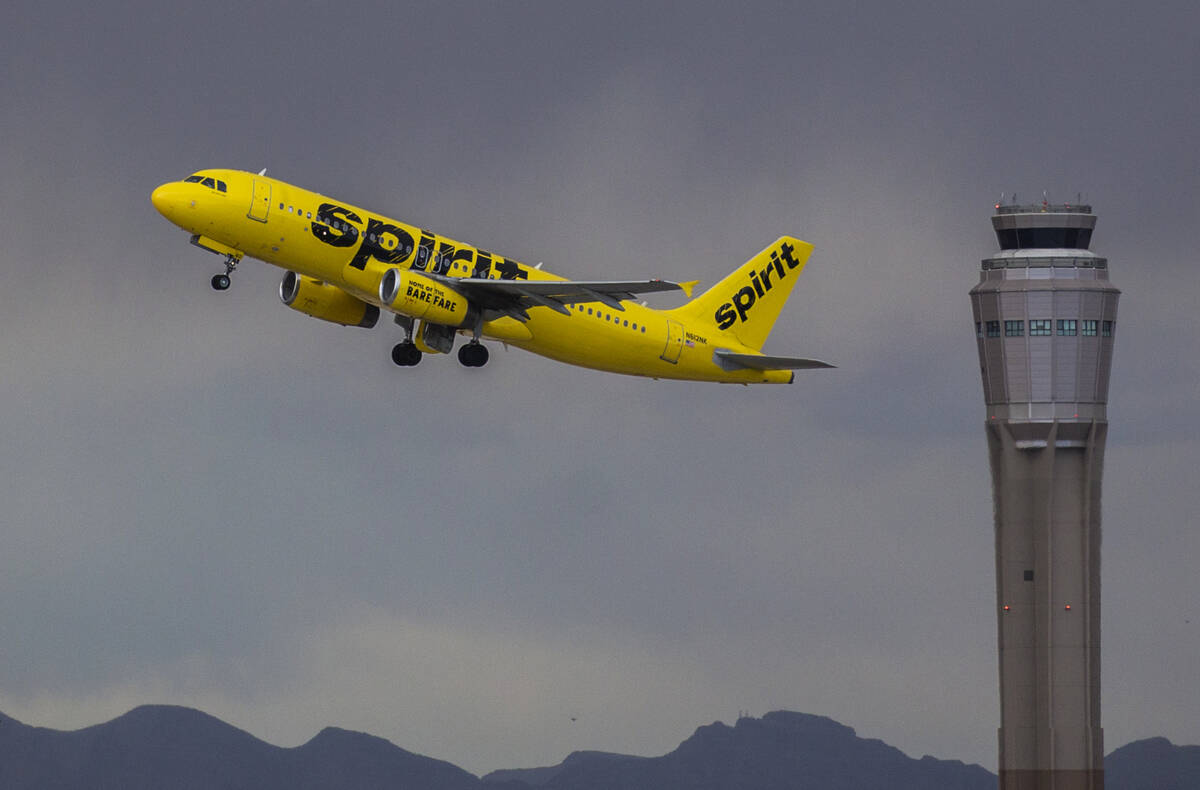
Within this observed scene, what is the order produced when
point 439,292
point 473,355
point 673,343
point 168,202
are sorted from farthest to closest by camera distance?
point 673,343 < point 473,355 < point 439,292 < point 168,202

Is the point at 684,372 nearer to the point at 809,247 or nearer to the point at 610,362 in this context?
the point at 610,362

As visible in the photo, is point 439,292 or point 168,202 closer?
point 168,202

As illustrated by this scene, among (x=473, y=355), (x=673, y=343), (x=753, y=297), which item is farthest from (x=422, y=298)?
(x=753, y=297)

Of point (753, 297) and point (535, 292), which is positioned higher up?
point (753, 297)

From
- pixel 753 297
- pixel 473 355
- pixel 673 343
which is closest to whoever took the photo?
pixel 473 355

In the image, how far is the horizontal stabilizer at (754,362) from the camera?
120938mm

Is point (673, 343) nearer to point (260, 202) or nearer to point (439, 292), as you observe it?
point (439, 292)

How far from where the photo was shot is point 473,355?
385ft

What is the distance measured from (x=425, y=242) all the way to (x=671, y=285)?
1301 centimetres

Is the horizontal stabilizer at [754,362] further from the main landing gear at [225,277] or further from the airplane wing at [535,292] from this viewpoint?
the main landing gear at [225,277]

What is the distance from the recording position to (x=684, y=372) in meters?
123

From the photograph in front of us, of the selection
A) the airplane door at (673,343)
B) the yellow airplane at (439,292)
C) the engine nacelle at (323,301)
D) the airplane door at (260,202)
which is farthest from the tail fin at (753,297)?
the airplane door at (260,202)

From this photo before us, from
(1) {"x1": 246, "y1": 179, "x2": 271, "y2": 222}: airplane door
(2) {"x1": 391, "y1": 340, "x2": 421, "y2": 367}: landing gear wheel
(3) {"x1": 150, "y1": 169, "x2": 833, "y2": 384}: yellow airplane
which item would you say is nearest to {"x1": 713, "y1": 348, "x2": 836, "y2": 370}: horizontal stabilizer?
(3) {"x1": 150, "y1": 169, "x2": 833, "y2": 384}: yellow airplane

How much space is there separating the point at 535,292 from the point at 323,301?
40.1 feet
